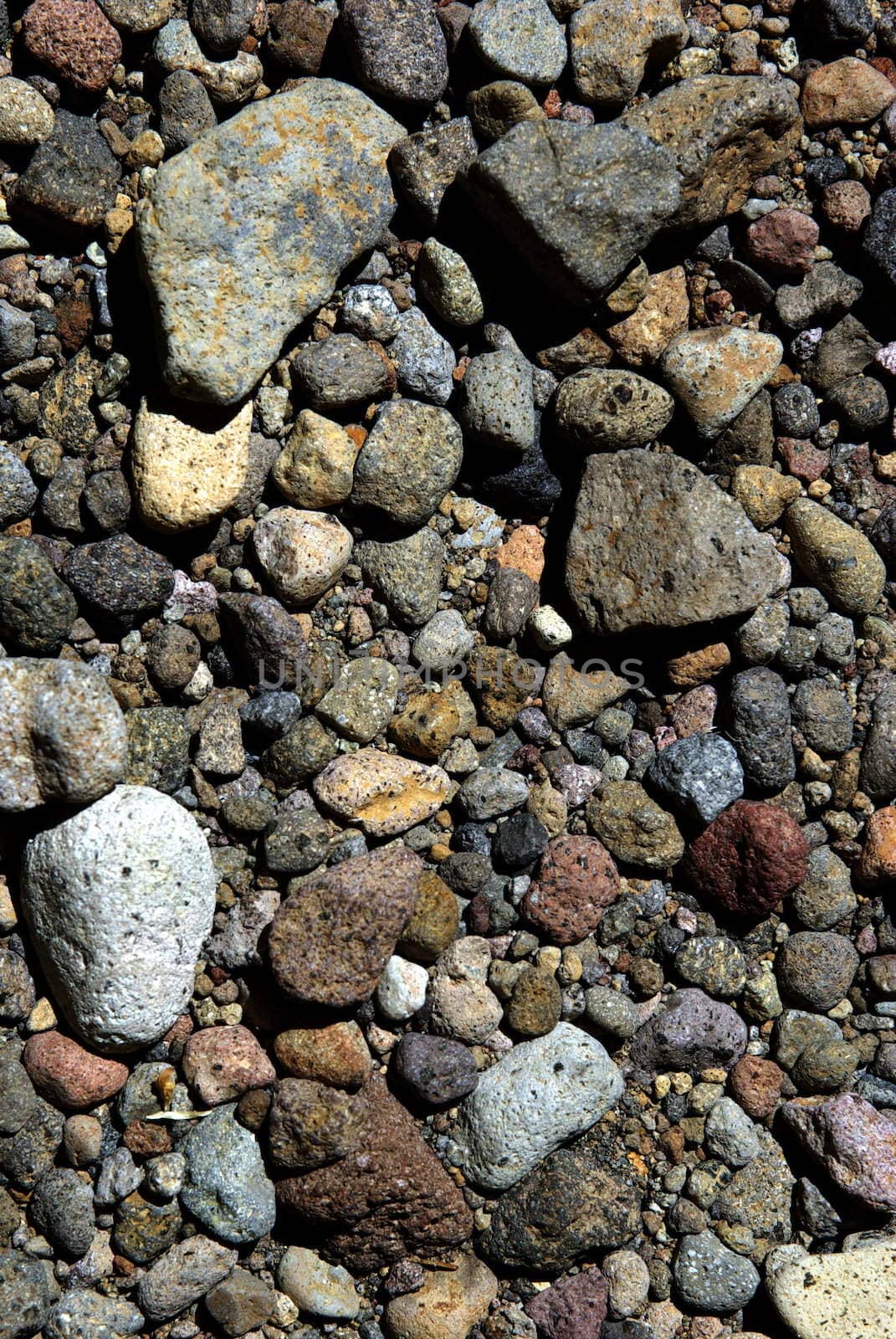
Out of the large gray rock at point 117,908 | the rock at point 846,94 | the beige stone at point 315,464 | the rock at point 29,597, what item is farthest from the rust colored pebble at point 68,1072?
the rock at point 846,94

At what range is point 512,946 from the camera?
9.11 ft

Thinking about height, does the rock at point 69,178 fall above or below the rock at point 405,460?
above

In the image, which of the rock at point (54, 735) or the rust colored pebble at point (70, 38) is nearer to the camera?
the rock at point (54, 735)

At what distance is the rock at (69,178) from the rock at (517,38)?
1.01 metres

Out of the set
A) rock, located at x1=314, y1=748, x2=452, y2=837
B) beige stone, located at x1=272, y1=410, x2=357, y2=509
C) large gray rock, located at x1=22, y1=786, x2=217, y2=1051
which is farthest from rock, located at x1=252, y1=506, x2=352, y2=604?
large gray rock, located at x1=22, y1=786, x2=217, y2=1051

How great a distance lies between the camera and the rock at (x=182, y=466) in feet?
8.55

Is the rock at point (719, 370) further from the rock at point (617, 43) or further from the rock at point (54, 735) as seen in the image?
the rock at point (54, 735)

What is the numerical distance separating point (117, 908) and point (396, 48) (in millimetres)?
2302

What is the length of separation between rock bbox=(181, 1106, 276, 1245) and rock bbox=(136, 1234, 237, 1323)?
6cm

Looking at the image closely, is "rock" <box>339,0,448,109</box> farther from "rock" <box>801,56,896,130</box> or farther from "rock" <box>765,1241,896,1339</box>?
"rock" <box>765,1241,896,1339</box>

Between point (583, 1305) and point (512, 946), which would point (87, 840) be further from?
point (583, 1305)

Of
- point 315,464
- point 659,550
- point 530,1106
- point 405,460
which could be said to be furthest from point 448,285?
point 530,1106

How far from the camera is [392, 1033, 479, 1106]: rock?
2658 mm

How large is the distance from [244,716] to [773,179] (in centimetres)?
206
